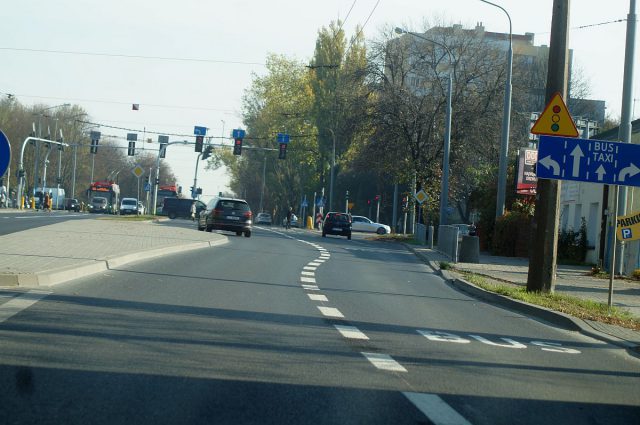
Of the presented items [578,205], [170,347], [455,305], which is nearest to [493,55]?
[578,205]

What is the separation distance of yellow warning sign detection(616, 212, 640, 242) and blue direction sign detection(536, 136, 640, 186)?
2.12 m

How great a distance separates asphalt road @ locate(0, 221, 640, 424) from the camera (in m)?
6.24

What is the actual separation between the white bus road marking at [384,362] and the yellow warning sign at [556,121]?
7965mm

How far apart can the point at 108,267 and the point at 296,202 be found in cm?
7523

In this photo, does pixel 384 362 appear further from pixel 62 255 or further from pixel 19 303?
pixel 62 255

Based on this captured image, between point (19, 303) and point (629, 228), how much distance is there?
1146 centimetres

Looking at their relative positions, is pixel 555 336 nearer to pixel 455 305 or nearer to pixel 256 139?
pixel 455 305

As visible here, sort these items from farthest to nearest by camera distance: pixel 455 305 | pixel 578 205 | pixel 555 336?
1. pixel 578 205
2. pixel 455 305
3. pixel 555 336

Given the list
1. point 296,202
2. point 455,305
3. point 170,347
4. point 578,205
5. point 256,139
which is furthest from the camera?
point 296,202

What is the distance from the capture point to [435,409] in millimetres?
6535

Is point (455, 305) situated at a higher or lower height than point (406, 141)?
lower

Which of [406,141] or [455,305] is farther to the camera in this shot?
[406,141]

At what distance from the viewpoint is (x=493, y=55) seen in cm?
5741

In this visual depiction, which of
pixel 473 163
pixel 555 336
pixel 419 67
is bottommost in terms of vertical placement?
pixel 555 336
